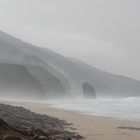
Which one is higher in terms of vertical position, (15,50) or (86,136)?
(15,50)

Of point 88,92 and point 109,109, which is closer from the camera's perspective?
point 109,109

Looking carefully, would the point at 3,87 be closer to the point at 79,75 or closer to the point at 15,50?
the point at 15,50

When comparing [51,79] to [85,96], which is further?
[85,96]

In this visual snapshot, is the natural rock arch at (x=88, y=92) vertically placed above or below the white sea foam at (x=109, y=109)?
above

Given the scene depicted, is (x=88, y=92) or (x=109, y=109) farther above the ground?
(x=88, y=92)

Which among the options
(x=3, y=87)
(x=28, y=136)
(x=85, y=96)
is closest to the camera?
(x=28, y=136)

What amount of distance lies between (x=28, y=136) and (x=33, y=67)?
2930 inches

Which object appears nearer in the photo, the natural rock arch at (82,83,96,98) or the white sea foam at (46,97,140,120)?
the white sea foam at (46,97,140,120)

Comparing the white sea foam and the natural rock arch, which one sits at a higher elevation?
the natural rock arch

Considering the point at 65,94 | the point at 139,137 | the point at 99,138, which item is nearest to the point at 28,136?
the point at 99,138

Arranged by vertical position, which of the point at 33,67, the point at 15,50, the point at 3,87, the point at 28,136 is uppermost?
the point at 15,50

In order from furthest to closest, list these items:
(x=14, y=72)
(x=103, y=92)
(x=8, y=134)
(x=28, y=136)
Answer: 1. (x=103, y=92)
2. (x=14, y=72)
3. (x=28, y=136)
4. (x=8, y=134)

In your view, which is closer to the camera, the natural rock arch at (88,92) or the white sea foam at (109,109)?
the white sea foam at (109,109)

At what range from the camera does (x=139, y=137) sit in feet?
65.6
